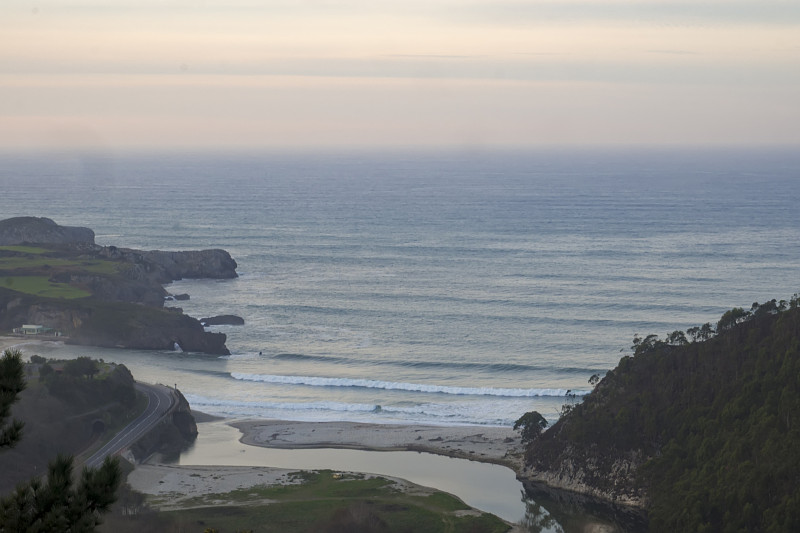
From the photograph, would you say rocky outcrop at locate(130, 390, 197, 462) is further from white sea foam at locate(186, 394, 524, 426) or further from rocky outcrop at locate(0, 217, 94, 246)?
rocky outcrop at locate(0, 217, 94, 246)

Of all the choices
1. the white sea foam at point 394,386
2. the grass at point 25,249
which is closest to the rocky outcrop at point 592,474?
the white sea foam at point 394,386

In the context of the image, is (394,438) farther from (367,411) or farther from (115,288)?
(115,288)

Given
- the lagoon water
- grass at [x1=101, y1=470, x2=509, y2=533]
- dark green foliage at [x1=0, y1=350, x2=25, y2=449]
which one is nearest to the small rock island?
the lagoon water

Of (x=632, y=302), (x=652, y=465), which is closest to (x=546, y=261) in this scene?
(x=632, y=302)

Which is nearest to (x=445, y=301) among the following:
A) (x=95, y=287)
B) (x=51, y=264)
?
(x=95, y=287)

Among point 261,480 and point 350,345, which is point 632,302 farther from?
point 261,480
